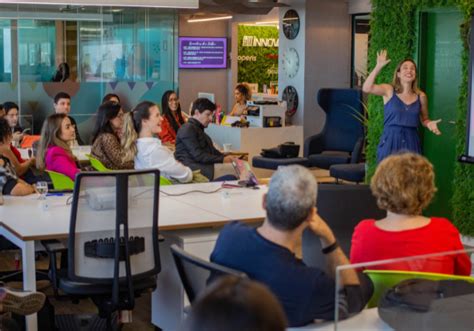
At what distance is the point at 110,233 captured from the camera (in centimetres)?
Answer: 459

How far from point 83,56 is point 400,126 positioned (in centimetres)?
559

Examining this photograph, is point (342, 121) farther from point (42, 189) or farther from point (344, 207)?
point (344, 207)

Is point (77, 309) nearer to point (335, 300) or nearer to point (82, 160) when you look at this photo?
point (82, 160)

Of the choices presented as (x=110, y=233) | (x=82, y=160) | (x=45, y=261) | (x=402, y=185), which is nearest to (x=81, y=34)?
(x=82, y=160)

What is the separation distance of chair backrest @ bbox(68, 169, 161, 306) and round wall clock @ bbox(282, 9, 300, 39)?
942 centimetres

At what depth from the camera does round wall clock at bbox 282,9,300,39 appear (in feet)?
44.9

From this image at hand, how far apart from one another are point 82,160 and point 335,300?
219 inches

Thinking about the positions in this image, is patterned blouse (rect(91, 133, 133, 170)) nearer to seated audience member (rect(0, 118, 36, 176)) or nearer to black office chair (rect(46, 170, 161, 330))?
seated audience member (rect(0, 118, 36, 176))

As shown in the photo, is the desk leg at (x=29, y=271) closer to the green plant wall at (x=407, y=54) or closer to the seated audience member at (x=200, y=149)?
the seated audience member at (x=200, y=149)

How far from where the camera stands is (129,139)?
6.64 meters

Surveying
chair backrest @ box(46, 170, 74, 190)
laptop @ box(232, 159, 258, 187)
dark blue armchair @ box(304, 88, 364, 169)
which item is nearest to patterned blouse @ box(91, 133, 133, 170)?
chair backrest @ box(46, 170, 74, 190)

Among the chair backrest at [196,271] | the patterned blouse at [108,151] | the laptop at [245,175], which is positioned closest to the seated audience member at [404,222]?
the chair backrest at [196,271]

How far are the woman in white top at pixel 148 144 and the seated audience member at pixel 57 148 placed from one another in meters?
0.48

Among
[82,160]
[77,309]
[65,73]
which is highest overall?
[65,73]
